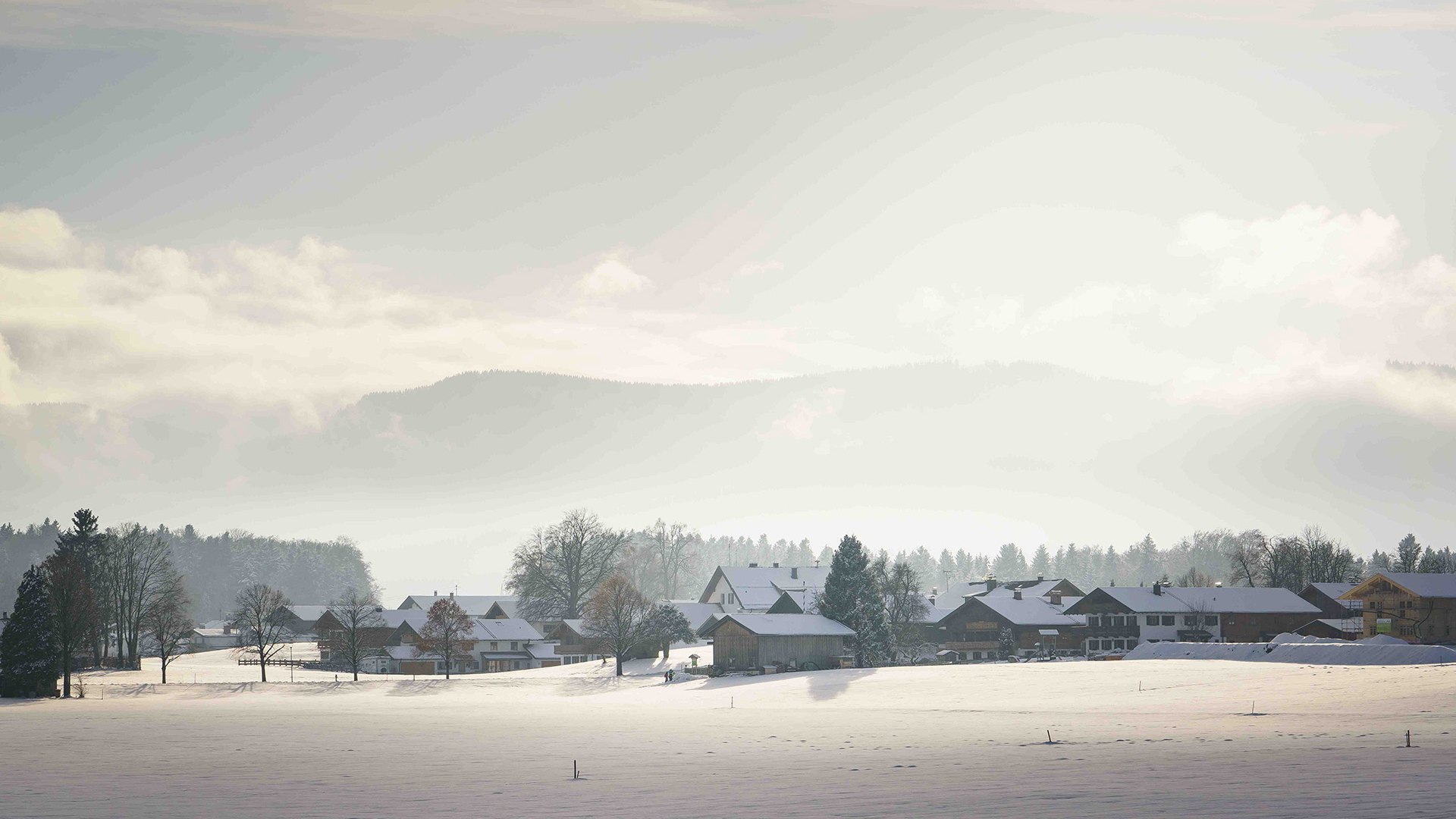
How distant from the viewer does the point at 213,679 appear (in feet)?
385

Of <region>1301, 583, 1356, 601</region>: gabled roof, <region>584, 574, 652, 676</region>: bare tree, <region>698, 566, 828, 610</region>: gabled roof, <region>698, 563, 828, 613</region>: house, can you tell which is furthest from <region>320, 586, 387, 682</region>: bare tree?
<region>1301, 583, 1356, 601</region>: gabled roof

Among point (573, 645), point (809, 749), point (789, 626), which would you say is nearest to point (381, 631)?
point (573, 645)

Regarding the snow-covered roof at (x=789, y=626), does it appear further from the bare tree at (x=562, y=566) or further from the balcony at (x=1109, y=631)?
the bare tree at (x=562, y=566)

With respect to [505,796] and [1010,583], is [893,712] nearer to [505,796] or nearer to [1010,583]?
[505,796]

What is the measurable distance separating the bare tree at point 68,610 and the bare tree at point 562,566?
57.5 metres

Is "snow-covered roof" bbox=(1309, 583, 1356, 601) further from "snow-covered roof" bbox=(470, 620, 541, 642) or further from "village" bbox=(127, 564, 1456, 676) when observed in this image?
"snow-covered roof" bbox=(470, 620, 541, 642)

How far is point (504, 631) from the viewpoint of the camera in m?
147

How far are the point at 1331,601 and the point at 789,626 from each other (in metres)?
61.5

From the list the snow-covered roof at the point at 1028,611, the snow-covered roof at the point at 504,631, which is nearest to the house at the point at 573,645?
the snow-covered roof at the point at 504,631

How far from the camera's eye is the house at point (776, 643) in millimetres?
105938

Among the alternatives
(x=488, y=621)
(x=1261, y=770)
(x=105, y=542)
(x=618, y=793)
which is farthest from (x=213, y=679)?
(x=1261, y=770)

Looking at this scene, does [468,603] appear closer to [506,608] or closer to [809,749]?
[506,608]

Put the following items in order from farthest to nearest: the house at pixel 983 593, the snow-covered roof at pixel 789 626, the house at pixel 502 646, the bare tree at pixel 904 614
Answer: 1. the house at pixel 502 646
2. the house at pixel 983 593
3. the bare tree at pixel 904 614
4. the snow-covered roof at pixel 789 626

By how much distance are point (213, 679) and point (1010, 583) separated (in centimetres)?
10159
